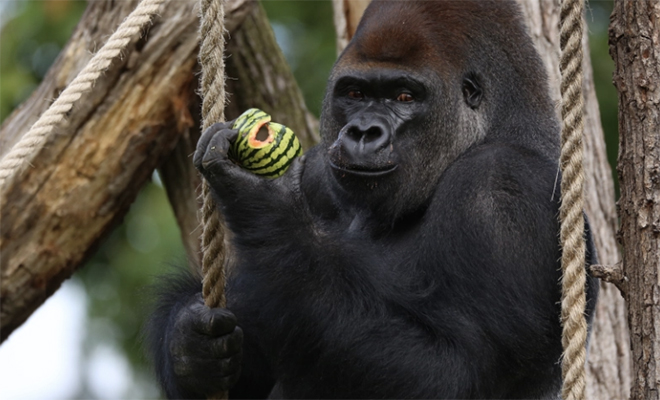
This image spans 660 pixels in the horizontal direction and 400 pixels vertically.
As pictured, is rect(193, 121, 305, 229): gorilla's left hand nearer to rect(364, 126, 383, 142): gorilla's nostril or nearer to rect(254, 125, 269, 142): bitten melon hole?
rect(254, 125, 269, 142): bitten melon hole

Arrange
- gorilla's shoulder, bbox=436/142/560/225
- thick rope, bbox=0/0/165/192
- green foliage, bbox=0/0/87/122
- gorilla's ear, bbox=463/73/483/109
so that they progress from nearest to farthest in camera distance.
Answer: thick rope, bbox=0/0/165/192 → gorilla's shoulder, bbox=436/142/560/225 → gorilla's ear, bbox=463/73/483/109 → green foliage, bbox=0/0/87/122

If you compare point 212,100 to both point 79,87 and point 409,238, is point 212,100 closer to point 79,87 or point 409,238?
point 79,87

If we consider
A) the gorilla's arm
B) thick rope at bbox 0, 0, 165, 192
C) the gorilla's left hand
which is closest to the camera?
thick rope at bbox 0, 0, 165, 192

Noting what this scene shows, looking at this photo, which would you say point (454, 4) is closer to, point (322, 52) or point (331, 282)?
point (331, 282)

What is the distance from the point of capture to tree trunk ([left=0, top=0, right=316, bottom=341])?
508 centimetres

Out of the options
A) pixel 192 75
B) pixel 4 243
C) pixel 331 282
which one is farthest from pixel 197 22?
pixel 331 282

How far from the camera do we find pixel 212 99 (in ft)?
9.94

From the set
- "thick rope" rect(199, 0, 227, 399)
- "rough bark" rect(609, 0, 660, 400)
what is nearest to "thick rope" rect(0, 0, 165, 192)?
"thick rope" rect(199, 0, 227, 399)

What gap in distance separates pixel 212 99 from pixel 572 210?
4.17 feet

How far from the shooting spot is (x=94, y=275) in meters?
7.14

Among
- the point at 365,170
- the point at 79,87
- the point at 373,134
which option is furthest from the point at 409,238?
the point at 79,87

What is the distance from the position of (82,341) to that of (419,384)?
4.75 meters

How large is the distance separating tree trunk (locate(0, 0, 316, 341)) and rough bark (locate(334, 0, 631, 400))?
177 centimetres

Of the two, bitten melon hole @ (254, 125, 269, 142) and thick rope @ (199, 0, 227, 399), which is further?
bitten melon hole @ (254, 125, 269, 142)
